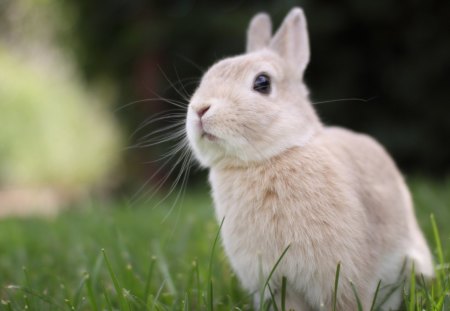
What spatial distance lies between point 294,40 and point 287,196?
814 mm

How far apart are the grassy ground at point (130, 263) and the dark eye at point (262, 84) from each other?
65 centimetres

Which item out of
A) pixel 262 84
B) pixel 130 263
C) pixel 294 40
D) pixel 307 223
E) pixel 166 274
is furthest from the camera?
pixel 130 263

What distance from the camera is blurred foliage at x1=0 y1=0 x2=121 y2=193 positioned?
26.1 ft

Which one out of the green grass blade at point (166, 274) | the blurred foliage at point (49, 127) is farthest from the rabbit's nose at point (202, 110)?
the blurred foliage at point (49, 127)

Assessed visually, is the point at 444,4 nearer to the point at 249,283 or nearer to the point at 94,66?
the point at 94,66

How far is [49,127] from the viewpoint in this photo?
9.37m

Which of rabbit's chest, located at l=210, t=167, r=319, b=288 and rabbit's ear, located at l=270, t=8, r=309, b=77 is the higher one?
rabbit's ear, located at l=270, t=8, r=309, b=77

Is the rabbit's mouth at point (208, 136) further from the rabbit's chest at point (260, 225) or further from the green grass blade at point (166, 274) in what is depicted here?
the green grass blade at point (166, 274)

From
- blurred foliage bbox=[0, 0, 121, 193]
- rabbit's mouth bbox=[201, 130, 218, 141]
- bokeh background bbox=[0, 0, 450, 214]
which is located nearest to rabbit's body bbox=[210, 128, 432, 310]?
rabbit's mouth bbox=[201, 130, 218, 141]

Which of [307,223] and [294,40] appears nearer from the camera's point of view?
[307,223]

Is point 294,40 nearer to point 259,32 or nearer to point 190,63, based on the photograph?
point 259,32

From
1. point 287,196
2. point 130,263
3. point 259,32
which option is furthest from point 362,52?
point 287,196

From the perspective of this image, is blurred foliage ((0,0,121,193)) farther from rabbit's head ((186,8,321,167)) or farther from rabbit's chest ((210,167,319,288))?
rabbit's chest ((210,167,319,288))

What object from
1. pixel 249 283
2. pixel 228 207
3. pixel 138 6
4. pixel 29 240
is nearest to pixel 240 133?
pixel 228 207
